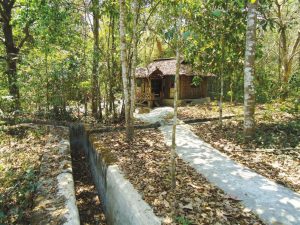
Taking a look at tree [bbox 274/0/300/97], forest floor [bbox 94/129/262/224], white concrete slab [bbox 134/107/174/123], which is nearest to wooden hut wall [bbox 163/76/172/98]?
white concrete slab [bbox 134/107/174/123]

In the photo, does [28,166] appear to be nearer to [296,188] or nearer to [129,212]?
[129,212]


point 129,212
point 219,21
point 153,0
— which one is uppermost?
point 153,0

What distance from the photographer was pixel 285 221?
4055 mm

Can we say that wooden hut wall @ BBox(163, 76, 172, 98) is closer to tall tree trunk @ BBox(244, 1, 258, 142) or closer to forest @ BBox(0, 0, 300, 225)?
forest @ BBox(0, 0, 300, 225)

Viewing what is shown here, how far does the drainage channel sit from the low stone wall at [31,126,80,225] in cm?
120

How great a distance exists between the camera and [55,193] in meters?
5.19

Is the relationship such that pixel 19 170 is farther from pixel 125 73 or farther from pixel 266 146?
pixel 266 146

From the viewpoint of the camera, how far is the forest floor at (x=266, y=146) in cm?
619

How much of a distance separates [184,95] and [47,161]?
1493 cm

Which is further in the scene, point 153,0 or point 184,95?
point 184,95

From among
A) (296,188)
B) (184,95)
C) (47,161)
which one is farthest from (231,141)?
(184,95)

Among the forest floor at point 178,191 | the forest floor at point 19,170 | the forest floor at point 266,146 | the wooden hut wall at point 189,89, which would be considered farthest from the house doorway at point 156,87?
the forest floor at point 178,191

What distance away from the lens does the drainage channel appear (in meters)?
6.52

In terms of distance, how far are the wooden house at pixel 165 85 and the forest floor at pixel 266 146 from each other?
9.37 m
